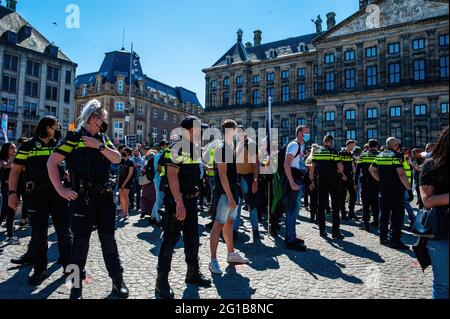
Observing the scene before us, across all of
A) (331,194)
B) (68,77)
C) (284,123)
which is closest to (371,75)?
(284,123)

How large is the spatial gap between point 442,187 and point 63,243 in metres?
4.66

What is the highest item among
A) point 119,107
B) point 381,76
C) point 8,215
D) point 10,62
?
point 10,62

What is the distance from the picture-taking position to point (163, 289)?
3.61 metres

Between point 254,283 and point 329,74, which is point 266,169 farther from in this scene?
point 329,74

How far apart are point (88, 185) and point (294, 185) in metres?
3.89

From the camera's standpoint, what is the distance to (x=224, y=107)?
53.8 metres

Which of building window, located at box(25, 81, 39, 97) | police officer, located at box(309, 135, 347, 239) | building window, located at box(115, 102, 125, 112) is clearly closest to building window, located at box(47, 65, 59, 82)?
building window, located at box(25, 81, 39, 97)

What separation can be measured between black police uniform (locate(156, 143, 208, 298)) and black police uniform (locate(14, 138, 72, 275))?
1.64 meters

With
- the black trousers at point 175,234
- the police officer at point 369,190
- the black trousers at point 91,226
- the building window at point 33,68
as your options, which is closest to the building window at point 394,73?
the police officer at point 369,190

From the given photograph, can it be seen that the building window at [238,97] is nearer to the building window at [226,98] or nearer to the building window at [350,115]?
the building window at [226,98]

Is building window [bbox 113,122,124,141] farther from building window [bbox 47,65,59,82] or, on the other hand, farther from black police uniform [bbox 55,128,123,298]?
black police uniform [bbox 55,128,123,298]

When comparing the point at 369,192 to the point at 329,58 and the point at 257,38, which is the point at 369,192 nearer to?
the point at 329,58
